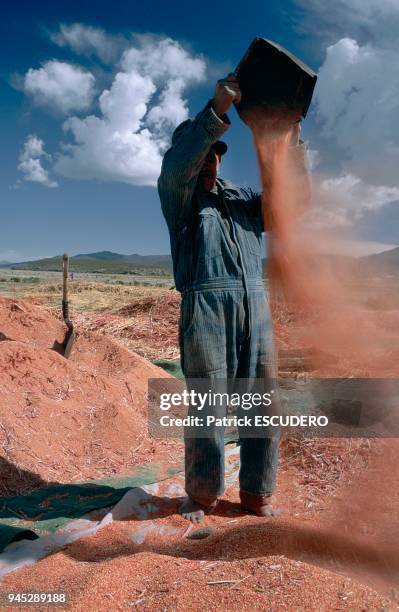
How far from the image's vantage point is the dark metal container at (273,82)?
218 cm

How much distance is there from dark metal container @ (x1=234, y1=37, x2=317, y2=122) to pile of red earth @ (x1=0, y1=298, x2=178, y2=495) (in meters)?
2.38

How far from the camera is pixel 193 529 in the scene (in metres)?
2.32

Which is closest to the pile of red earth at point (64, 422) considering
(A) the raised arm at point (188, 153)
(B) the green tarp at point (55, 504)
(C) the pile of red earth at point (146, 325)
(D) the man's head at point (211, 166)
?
(B) the green tarp at point (55, 504)

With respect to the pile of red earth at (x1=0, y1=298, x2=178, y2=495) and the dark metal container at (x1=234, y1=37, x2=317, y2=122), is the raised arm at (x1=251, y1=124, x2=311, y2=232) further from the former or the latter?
the pile of red earth at (x1=0, y1=298, x2=178, y2=495)

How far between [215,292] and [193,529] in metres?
1.08

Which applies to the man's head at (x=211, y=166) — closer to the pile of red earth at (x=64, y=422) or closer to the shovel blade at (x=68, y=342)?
the pile of red earth at (x=64, y=422)

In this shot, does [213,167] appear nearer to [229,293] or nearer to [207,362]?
[229,293]

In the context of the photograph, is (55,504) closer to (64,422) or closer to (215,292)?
(64,422)

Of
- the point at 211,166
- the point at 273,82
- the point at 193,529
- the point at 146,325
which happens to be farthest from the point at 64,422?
the point at 146,325

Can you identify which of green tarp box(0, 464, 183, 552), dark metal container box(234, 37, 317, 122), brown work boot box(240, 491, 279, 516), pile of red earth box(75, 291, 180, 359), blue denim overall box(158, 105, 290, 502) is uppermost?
dark metal container box(234, 37, 317, 122)

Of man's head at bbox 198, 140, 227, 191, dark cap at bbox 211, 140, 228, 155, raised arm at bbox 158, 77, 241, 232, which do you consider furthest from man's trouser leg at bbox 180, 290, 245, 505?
dark cap at bbox 211, 140, 228, 155

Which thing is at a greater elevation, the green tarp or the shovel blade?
the shovel blade

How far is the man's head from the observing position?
7.47ft

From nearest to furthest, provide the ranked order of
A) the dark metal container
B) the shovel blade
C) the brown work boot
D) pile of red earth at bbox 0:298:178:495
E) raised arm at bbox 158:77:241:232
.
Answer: raised arm at bbox 158:77:241:232 → the dark metal container → the brown work boot → pile of red earth at bbox 0:298:178:495 → the shovel blade
